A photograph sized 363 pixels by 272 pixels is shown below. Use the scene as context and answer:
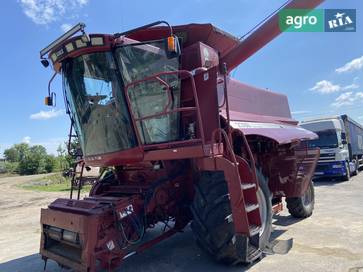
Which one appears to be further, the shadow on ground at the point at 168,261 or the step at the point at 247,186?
the shadow on ground at the point at 168,261

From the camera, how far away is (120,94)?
4484mm

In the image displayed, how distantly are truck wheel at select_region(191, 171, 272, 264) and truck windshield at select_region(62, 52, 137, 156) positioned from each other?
1175 mm

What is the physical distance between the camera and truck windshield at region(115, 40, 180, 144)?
176 inches

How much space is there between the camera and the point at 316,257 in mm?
4605

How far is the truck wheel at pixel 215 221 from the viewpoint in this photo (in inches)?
166

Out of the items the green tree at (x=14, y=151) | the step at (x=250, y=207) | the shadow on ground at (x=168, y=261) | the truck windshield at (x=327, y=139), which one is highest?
the green tree at (x=14, y=151)

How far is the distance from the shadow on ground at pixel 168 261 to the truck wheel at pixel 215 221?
0.85ft

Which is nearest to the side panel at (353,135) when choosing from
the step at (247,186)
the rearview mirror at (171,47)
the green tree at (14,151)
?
the step at (247,186)

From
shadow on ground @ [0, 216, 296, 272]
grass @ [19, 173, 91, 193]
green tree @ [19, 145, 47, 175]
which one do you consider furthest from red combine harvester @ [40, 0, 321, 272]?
green tree @ [19, 145, 47, 175]

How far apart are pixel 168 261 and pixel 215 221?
48.2 inches

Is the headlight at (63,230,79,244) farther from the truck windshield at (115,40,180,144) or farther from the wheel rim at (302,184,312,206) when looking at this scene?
the wheel rim at (302,184,312,206)

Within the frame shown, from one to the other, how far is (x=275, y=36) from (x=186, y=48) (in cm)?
141

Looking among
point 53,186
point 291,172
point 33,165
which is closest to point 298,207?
point 291,172

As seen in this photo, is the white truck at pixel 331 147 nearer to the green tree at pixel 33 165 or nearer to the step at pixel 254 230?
the step at pixel 254 230
